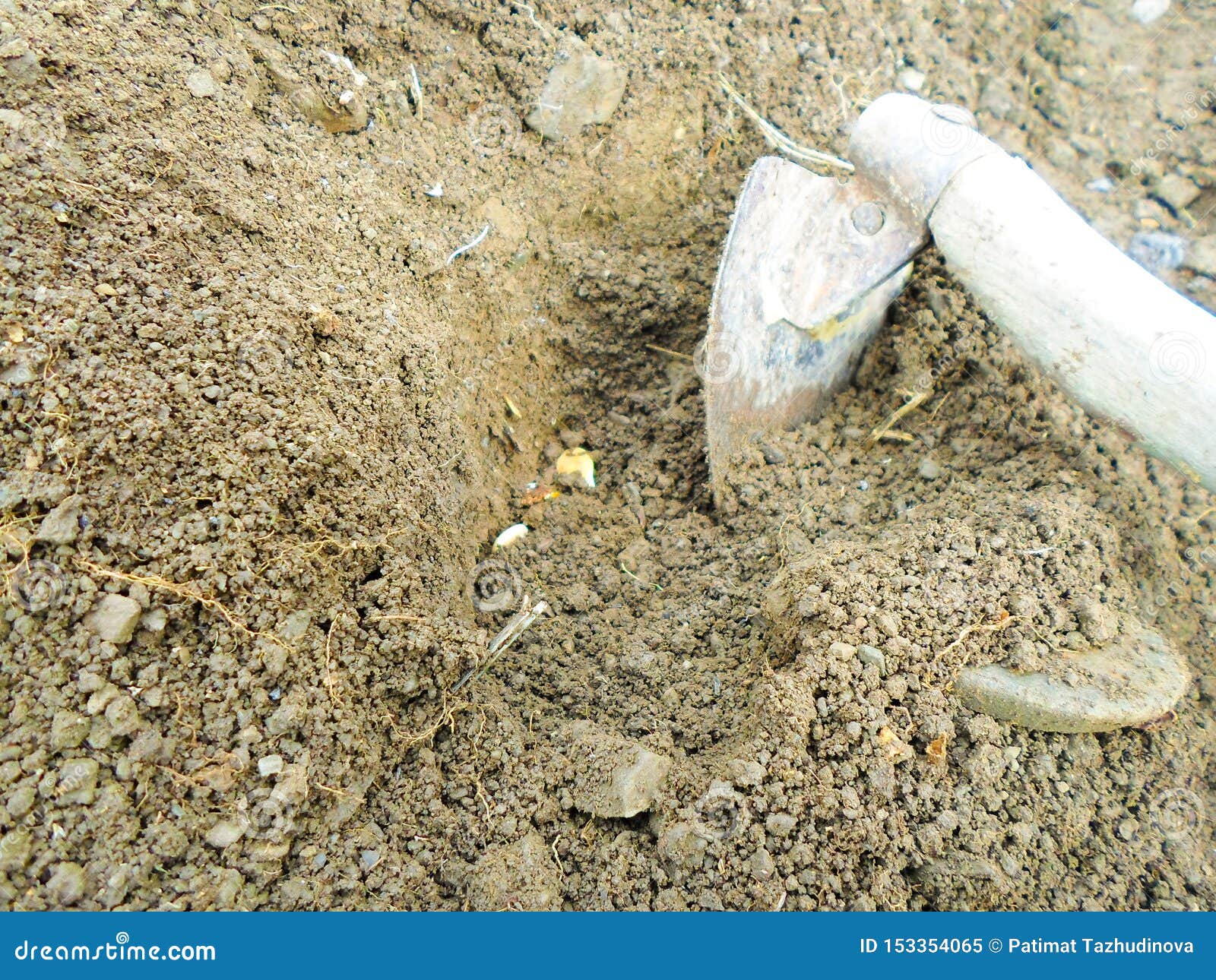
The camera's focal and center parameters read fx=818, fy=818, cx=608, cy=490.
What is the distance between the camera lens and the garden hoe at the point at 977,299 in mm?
1858

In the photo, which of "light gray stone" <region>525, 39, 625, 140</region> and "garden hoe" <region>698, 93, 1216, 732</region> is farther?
"light gray stone" <region>525, 39, 625, 140</region>

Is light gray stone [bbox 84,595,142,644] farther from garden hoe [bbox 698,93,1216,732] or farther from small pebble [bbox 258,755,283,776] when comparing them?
garden hoe [bbox 698,93,1216,732]

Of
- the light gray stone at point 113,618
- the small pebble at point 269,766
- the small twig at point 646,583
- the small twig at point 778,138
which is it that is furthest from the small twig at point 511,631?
the small twig at point 778,138

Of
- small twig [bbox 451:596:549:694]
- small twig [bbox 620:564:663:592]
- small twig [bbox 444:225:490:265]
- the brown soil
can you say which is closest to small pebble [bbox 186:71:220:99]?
the brown soil

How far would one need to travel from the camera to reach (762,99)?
9.18 ft

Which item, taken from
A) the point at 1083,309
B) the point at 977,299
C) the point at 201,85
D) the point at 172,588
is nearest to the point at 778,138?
the point at 977,299

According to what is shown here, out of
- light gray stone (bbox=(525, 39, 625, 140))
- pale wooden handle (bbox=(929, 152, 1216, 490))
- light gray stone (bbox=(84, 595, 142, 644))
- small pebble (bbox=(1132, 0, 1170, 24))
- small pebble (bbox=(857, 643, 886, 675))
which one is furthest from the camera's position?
small pebble (bbox=(1132, 0, 1170, 24))

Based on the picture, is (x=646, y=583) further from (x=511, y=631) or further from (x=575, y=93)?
(x=575, y=93)

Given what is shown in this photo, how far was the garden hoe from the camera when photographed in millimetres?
1858

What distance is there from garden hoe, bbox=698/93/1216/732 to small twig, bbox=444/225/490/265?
73cm

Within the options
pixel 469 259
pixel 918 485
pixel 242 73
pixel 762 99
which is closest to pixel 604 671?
pixel 918 485

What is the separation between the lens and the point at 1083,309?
6.71 feet

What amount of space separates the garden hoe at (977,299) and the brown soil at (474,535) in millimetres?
108

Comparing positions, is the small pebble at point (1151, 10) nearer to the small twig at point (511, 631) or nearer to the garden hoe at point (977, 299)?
the garden hoe at point (977, 299)
